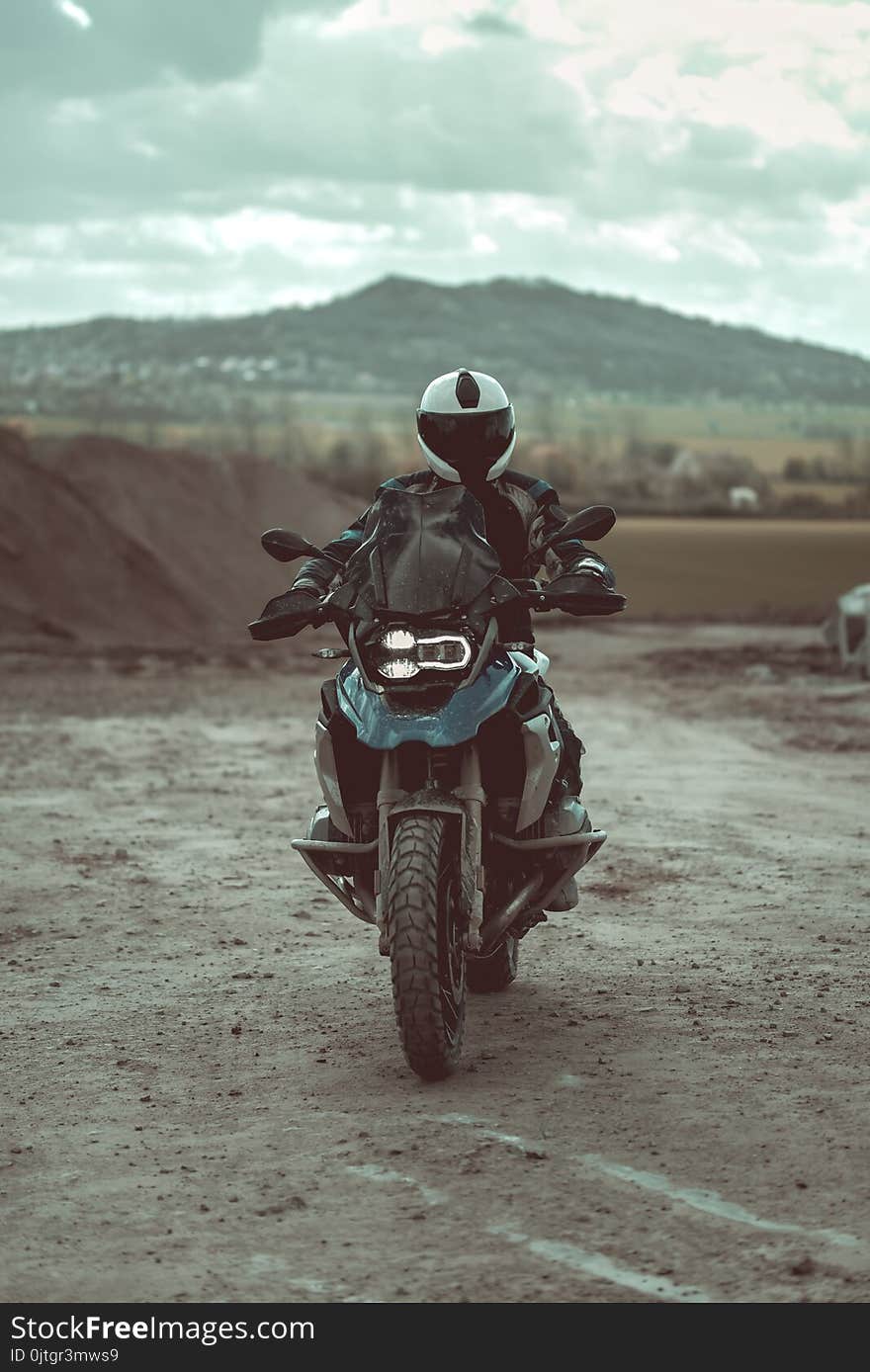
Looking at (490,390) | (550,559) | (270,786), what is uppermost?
Result: (490,390)

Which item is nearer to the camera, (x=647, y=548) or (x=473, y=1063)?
(x=473, y=1063)

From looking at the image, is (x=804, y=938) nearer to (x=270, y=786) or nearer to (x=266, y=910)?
(x=266, y=910)

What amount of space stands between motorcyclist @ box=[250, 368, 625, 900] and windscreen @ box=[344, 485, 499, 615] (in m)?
0.14

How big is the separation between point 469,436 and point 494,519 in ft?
1.15

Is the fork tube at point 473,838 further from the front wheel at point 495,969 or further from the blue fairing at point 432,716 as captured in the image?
the front wheel at point 495,969

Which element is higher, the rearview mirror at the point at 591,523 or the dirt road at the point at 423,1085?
the rearview mirror at the point at 591,523

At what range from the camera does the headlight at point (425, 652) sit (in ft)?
17.4

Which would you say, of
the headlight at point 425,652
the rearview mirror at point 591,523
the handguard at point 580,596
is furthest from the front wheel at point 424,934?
the rearview mirror at point 591,523

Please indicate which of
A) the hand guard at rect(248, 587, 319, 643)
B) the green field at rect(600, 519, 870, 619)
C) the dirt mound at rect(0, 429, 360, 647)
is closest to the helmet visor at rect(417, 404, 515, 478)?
the hand guard at rect(248, 587, 319, 643)

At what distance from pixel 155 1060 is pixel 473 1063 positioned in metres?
1.02

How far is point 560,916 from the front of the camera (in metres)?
7.90

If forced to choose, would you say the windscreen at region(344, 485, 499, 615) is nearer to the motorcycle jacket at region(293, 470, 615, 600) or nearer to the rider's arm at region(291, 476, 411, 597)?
the rider's arm at region(291, 476, 411, 597)

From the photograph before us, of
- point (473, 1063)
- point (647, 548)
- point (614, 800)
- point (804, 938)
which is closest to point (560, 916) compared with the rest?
point (804, 938)

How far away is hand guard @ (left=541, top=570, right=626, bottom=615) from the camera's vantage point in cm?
551
